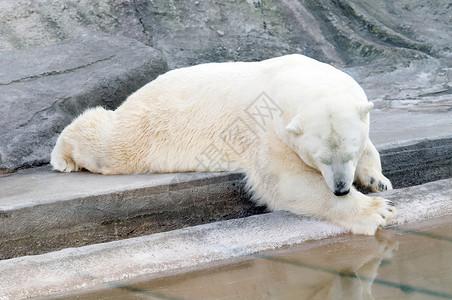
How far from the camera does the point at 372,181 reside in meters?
3.78

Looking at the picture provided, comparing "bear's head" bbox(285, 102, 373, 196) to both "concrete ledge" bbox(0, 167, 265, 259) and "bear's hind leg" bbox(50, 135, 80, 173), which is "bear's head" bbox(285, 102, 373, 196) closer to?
"concrete ledge" bbox(0, 167, 265, 259)

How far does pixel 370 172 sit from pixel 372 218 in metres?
0.48

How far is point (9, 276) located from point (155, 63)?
2.79 metres

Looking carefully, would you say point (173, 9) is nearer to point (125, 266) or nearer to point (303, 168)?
point (303, 168)

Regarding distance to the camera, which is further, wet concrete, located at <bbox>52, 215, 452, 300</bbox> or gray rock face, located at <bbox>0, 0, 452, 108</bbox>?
gray rock face, located at <bbox>0, 0, 452, 108</bbox>

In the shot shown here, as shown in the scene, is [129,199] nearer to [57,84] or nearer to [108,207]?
[108,207]

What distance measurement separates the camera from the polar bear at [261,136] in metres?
3.25

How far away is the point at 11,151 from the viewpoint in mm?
4559

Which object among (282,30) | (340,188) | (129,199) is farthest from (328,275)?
(282,30)

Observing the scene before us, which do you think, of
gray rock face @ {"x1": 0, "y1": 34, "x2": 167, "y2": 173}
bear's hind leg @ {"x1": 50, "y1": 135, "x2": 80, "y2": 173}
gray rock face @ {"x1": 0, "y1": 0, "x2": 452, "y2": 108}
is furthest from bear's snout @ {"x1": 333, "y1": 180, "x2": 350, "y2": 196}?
gray rock face @ {"x1": 0, "y1": 0, "x2": 452, "y2": 108}

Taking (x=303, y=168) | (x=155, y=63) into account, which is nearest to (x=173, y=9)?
(x=155, y=63)

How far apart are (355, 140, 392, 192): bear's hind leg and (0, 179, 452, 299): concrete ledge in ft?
0.69

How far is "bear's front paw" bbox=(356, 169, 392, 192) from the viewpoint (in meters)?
3.77

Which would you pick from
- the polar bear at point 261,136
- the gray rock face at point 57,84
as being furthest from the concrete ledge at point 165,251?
the gray rock face at point 57,84
